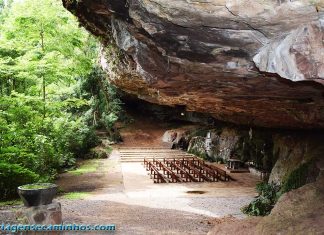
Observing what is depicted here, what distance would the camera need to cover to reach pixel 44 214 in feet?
21.8

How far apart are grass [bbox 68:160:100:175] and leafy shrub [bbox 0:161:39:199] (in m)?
5.27

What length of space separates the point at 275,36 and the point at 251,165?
44.9 feet

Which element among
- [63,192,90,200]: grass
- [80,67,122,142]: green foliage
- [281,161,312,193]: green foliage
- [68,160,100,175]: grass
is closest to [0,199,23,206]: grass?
[63,192,90,200]: grass

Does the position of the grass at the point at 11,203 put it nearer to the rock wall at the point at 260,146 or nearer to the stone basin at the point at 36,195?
the stone basin at the point at 36,195

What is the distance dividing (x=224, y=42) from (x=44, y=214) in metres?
4.99

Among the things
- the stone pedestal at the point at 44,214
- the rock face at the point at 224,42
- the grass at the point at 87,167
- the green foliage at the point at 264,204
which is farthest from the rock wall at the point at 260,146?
the grass at the point at 87,167

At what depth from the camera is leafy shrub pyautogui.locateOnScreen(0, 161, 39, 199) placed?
1046cm

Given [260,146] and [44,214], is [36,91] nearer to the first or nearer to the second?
[44,214]

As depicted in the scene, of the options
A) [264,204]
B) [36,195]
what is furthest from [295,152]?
[36,195]

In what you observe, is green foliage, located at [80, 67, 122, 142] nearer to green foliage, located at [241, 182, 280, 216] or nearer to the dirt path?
the dirt path

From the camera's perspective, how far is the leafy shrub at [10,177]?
10.5 metres

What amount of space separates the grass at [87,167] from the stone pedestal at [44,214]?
9.53 m

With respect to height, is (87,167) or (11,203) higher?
(11,203)

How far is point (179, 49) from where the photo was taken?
5562 mm
